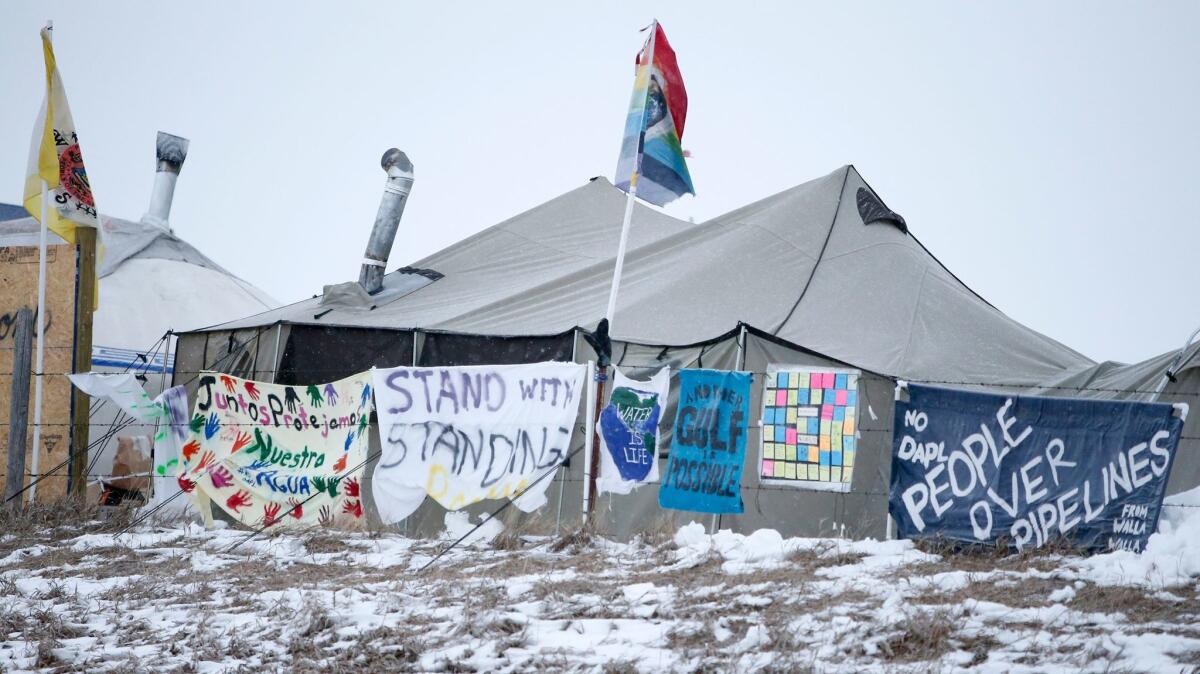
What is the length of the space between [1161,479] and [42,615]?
26.7 ft

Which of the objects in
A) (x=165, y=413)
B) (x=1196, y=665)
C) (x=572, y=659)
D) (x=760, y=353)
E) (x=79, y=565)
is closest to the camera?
(x=1196, y=665)

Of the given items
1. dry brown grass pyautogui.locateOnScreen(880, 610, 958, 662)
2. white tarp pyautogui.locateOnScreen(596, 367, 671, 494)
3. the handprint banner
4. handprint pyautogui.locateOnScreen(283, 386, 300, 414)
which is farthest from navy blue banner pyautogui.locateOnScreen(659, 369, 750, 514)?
handprint pyautogui.locateOnScreen(283, 386, 300, 414)

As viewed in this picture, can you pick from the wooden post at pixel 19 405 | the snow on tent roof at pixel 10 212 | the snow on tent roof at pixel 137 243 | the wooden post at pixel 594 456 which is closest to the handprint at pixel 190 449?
the wooden post at pixel 19 405

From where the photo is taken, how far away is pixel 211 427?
13398mm

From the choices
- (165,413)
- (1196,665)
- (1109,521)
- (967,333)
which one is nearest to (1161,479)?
(1109,521)

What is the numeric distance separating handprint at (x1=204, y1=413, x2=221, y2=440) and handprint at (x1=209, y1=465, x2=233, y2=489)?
0.37 meters

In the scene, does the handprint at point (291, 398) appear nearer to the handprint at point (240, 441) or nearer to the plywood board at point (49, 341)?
the handprint at point (240, 441)

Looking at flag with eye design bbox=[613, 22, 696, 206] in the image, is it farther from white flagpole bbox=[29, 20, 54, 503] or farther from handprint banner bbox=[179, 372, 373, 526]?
white flagpole bbox=[29, 20, 54, 503]

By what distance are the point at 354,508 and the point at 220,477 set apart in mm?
2001

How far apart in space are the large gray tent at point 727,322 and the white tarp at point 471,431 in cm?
94

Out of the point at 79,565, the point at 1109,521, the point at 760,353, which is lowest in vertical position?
the point at 79,565

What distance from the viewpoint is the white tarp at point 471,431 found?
1101cm

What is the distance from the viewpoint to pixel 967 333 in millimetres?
13648

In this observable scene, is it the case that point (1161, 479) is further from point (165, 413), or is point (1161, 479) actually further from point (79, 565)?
point (165, 413)
